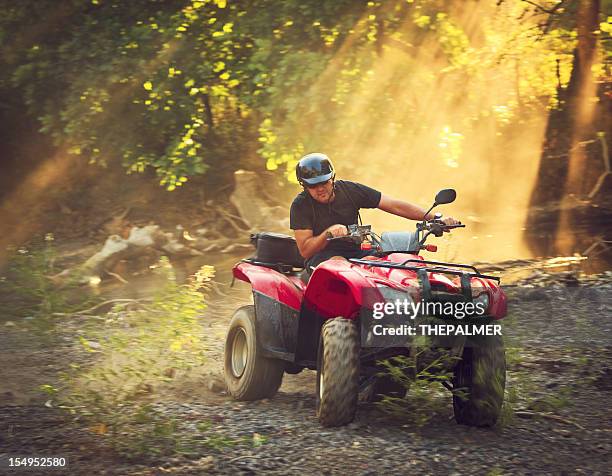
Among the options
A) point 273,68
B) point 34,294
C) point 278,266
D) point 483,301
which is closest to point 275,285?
point 278,266

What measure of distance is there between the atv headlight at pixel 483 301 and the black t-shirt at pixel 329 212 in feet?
3.82

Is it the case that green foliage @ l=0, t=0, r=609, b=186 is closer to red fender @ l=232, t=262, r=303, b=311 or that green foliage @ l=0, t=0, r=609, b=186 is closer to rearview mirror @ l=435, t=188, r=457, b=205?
red fender @ l=232, t=262, r=303, b=311

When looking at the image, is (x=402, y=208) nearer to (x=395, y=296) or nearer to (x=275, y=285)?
(x=275, y=285)

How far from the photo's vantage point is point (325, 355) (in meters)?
5.62

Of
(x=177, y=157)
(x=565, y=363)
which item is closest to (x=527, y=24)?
(x=177, y=157)

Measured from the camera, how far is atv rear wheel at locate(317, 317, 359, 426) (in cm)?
556

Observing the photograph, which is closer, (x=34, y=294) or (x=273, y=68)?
(x=34, y=294)

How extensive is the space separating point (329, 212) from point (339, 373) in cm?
145

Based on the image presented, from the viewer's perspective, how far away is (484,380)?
5.65 m

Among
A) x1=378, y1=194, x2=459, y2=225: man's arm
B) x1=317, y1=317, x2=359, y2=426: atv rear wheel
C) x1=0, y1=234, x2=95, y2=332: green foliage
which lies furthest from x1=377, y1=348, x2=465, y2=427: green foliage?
x1=0, y1=234, x2=95, y2=332: green foliage

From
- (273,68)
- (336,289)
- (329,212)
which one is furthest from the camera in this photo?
(273,68)

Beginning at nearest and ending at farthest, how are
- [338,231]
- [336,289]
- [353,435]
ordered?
[353,435]
[336,289]
[338,231]

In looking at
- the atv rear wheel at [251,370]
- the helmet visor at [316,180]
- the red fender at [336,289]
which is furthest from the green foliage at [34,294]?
the red fender at [336,289]

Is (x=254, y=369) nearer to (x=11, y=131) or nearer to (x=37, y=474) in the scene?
(x=37, y=474)
